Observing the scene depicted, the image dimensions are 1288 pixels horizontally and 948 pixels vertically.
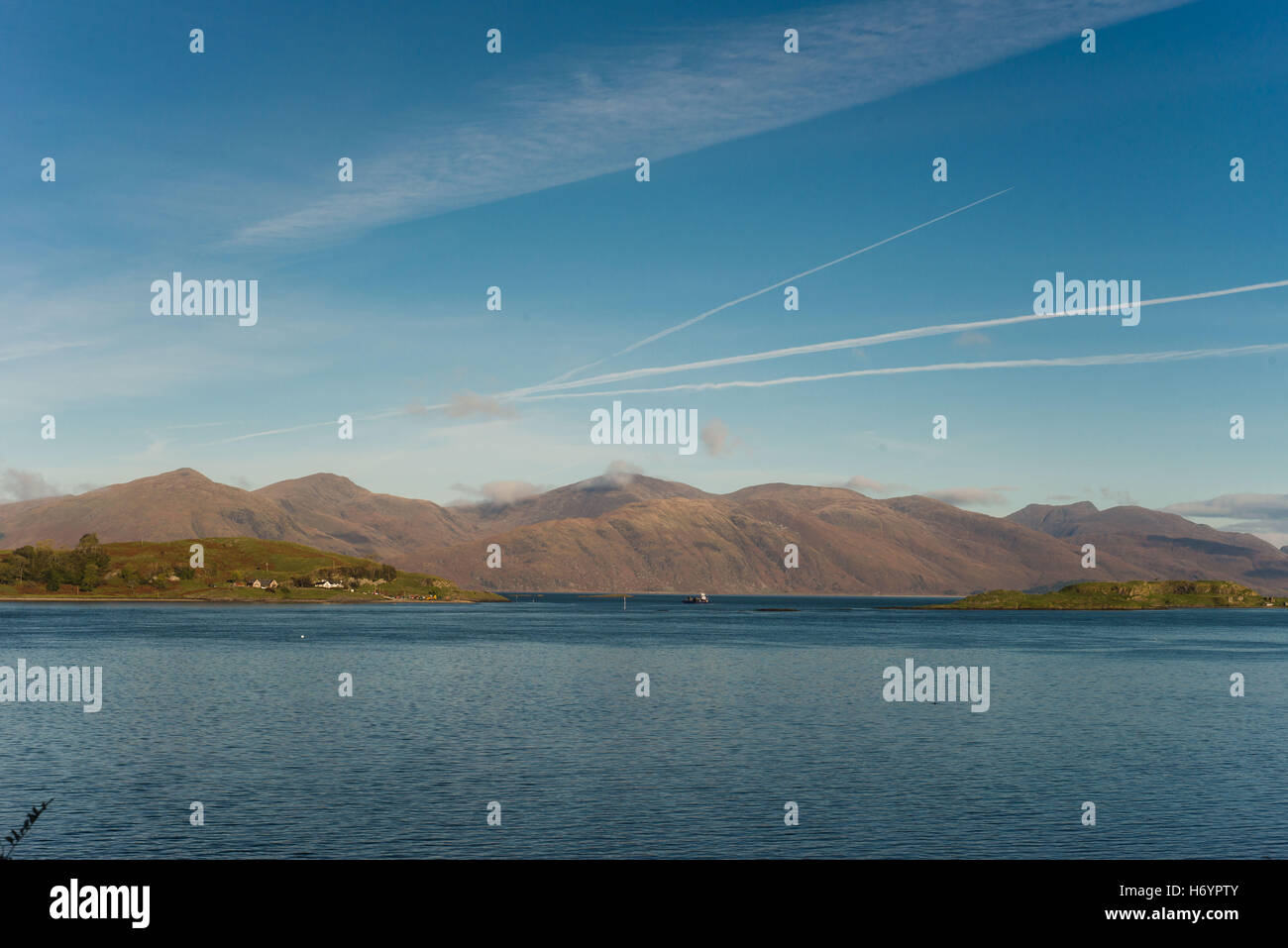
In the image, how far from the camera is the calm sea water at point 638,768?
46906 millimetres

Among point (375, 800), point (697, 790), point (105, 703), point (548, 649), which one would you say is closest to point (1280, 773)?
point (697, 790)

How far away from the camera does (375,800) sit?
54.2 metres

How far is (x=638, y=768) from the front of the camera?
211 ft

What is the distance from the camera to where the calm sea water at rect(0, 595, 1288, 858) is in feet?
154

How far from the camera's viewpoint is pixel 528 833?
47.4 m
